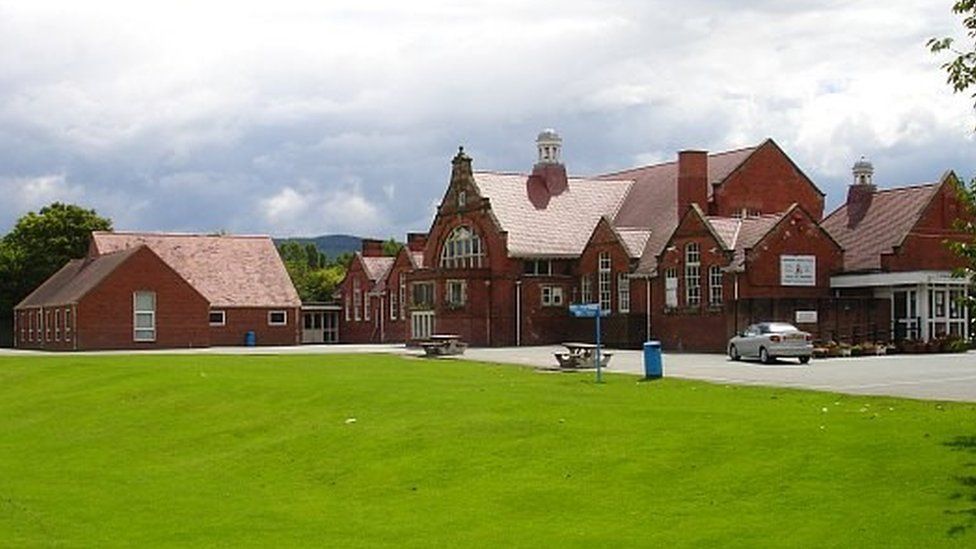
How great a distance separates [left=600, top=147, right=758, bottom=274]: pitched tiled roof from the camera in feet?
229

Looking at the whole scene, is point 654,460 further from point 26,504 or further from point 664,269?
point 664,269

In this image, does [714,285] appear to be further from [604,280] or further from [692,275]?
[604,280]

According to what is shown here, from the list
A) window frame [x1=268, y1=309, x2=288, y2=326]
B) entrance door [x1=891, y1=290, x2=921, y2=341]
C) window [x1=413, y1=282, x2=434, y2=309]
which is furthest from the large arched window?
entrance door [x1=891, y1=290, x2=921, y2=341]

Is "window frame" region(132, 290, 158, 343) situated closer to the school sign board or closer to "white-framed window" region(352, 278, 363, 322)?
"white-framed window" region(352, 278, 363, 322)

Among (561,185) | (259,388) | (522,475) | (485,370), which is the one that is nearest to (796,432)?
(522,475)

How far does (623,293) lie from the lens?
230 ft

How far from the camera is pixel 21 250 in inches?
3772

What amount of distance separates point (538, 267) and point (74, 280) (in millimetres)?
29870

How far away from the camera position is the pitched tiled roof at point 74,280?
74812mm

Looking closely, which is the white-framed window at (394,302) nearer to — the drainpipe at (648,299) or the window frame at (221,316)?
the window frame at (221,316)

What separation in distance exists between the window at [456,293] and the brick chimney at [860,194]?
21363mm

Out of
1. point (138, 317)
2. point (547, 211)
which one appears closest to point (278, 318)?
point (138, 317)

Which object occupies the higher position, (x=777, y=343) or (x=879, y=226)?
(x=879, y=226)

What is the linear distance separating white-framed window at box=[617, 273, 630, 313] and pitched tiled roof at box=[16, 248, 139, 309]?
2766 centimetres
